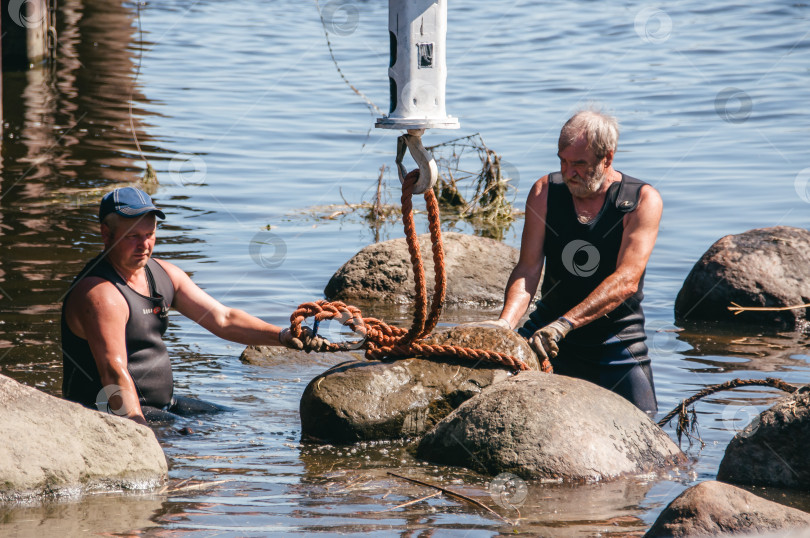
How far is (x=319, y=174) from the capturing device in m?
13.1

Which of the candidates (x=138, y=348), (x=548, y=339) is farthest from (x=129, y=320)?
(x=548, y=339)

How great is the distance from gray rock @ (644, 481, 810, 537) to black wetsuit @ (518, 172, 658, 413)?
1.79 meters

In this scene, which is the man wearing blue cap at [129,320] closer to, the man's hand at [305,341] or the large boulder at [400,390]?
the man's hand at [305,341]

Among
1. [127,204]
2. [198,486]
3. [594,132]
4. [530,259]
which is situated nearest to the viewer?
[198,486]

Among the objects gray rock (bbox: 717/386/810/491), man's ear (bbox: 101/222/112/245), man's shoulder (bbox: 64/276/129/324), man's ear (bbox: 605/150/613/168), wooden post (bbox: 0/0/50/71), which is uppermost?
wooden post (bbox: 0/0/50/71)

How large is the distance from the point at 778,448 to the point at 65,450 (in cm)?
321

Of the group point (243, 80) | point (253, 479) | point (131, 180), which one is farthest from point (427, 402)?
point (243, 80)

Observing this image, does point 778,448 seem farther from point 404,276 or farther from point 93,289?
point 404,276

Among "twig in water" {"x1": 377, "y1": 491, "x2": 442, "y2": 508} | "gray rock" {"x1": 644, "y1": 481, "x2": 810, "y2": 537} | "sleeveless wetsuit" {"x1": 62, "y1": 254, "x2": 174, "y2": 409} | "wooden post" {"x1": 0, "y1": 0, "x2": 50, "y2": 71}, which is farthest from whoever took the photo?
"wooden post" {"x1": 0, "y1": 0, "x2": 50, "y2": 71}

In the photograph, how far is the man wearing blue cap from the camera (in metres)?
5.00

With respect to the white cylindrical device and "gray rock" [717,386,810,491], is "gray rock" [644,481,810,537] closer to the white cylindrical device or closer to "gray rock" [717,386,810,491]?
"gray rock" [717,386,810,491]

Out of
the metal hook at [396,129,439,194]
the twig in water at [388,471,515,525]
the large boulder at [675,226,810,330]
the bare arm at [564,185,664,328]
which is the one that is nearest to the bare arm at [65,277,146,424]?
the twig in water at [388,471,515,525]

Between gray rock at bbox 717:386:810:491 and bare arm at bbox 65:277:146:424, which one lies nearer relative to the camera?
gray rock at bbox 717:386:810:491

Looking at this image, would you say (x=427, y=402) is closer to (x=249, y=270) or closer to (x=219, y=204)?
(x=249, y=270)
